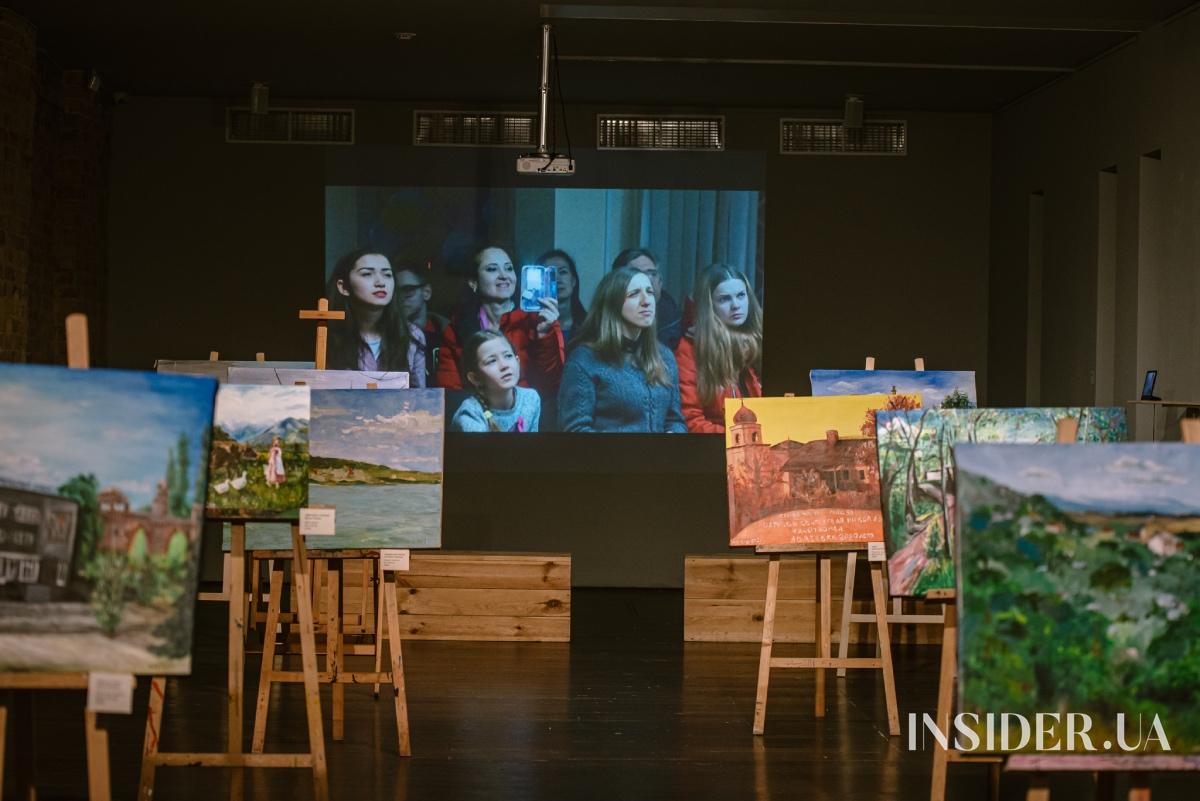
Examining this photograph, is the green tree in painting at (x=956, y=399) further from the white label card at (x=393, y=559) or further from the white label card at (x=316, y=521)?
the white label card at (x=316, y=521)

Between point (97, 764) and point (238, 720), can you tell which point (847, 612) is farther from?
point (97, 764)

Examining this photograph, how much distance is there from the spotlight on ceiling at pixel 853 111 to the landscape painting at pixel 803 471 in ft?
12.1

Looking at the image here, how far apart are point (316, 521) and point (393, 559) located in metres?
0.64

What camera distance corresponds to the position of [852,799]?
3.74 metres

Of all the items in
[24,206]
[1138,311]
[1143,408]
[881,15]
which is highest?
[881,15]

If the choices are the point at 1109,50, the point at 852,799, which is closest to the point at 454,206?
the point at 1109,50

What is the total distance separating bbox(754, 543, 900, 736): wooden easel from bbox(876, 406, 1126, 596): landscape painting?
34.3 inches

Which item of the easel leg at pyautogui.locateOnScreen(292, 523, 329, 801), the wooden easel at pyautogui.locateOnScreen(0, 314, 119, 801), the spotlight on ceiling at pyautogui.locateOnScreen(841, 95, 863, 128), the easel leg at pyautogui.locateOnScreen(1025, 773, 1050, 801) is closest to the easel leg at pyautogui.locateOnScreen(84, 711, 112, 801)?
the wooden easel at pyautogui.locateOnScreen(0, 314, 119, 801)

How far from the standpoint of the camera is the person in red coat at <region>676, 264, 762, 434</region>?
8.15 meters

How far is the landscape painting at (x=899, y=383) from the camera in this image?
21.1 ft

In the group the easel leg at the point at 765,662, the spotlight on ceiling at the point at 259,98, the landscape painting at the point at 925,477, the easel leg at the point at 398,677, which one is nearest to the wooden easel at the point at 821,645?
the easel leg at the point at 765,662

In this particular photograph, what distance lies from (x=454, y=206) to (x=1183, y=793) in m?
5.58

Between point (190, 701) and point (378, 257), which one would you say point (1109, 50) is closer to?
point (378, 257)

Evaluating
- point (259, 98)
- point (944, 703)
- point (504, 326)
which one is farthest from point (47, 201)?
point (944, 703)
